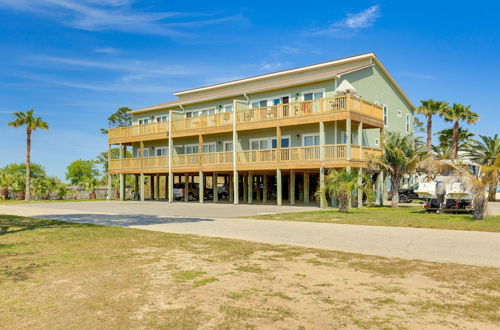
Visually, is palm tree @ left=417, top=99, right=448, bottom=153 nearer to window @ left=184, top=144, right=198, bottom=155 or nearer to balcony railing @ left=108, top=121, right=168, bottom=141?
window @ left=184, top=144, right=198, bottom=155

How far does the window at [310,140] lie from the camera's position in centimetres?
2858

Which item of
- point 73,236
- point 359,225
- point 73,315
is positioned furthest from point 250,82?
point 73,315

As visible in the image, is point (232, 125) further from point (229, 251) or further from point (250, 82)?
point (229, 251)

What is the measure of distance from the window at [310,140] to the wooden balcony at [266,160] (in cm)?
233

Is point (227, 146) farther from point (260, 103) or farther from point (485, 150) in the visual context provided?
point (485, 150)

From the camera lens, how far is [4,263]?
25.4 ft

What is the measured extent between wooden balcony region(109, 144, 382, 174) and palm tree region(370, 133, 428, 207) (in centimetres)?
111

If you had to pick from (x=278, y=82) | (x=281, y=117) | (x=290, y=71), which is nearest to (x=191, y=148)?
(x=278, y=82)

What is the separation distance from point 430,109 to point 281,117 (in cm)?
2389

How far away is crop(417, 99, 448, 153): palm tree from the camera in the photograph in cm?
4372

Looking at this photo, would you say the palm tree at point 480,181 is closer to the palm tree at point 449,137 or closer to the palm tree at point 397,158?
the palm tree at point 397,158

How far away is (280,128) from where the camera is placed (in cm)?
3020

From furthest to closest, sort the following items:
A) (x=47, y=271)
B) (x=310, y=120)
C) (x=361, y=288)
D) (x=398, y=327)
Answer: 1. (x=310, y=120)
2. (x=47, y=271)
3. (x=361, y=288)
4. (x=398, y=327)

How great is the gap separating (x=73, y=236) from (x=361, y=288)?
863cm
